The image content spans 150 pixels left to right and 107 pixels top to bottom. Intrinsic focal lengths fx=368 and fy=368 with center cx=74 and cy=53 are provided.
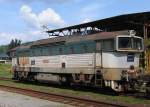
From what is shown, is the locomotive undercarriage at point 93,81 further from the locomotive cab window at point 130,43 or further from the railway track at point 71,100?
the railway track at point 71,100

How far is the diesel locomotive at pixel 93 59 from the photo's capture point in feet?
61.8

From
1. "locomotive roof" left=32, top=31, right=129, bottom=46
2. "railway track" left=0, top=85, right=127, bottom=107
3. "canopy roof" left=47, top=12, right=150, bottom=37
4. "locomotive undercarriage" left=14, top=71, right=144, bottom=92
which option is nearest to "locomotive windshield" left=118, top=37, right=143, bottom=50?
"locomotive roof" left=32, top=31, right=129, bottom=46

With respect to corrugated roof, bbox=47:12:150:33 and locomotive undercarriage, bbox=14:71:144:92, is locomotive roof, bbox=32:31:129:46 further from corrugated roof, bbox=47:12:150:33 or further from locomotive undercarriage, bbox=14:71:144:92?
corrugated roof, bbox=47:12:150:33

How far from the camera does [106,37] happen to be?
63.2 ft

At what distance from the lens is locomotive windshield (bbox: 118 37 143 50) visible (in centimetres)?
1892

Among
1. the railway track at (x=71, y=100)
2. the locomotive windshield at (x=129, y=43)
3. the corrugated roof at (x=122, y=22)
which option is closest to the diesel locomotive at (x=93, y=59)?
the locomotive windshield at (x=129, y=43)

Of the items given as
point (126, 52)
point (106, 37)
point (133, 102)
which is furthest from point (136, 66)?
point (133, 102)

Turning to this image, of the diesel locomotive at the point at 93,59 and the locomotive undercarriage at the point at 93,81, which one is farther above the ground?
the diesel locomotive at the point at 93,59

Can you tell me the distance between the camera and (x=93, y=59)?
65.9 ft

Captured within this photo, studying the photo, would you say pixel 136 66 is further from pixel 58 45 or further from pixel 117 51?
pixel 58 45

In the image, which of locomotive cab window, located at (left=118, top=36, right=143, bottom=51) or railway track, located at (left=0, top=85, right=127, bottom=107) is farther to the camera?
locomotive cab window, located at (left=118, top=36, right=143, bottom=51)

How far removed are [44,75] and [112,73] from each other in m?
8.08

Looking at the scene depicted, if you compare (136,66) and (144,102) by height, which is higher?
(136,66)

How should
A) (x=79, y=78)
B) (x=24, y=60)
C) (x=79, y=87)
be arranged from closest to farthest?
(x=79, y=78), (x=79, y=87), (x=24, y=60)
